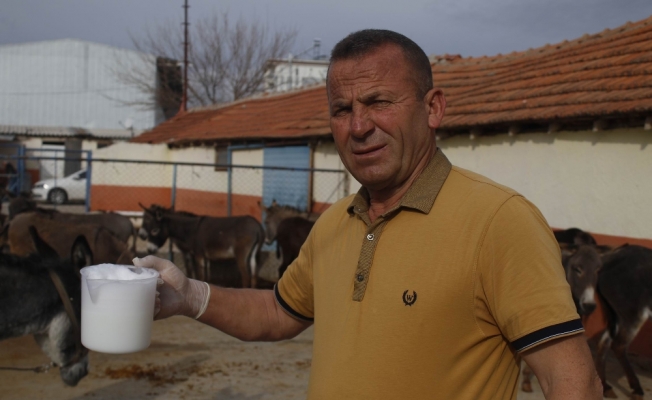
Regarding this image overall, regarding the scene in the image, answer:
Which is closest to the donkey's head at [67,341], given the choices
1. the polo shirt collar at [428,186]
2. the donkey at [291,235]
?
the polo shirt collar at [428,186]

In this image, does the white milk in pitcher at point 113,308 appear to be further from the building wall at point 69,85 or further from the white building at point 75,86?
the building wall at point 69,85

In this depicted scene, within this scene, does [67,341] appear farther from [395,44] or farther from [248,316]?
[395,44]

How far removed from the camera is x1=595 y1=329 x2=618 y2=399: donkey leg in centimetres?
564

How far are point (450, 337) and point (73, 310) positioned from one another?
3108mm

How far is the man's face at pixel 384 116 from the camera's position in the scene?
1750 millimetres

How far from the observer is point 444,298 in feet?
4.97

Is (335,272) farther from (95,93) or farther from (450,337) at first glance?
(95,93)

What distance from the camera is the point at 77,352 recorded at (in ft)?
13.0

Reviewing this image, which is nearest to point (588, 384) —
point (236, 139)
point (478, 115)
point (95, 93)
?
point (478, 115)

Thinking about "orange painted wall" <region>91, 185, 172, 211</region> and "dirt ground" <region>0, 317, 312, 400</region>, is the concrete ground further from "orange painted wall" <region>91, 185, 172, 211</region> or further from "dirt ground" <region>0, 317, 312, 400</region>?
"orange painted wall" <region>91, 185, 172, 211</region>

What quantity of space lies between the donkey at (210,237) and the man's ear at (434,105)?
8.51 m

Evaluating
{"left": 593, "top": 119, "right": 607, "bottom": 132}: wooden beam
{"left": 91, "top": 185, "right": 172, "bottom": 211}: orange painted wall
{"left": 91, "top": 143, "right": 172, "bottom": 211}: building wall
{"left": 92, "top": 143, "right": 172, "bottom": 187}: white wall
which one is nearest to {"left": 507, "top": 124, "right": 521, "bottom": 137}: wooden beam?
{"left": 593, "top": 119, "right": 607, "bottom": 132}: wooden beam

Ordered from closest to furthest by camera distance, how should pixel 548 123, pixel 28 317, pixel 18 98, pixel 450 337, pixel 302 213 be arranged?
pixel 450 337 → pixel 28 317 → pixel 548 123 → pixel 302 213 → pixel 18 98

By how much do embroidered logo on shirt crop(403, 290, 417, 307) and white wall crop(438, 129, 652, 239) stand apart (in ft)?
19.3
